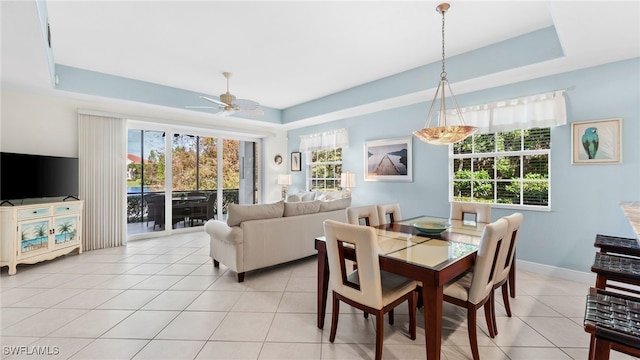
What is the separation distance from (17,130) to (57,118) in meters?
0.48

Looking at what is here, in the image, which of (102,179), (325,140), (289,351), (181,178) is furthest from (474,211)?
(102,179)

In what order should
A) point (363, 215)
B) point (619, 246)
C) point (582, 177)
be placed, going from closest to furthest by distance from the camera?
1. point (619, 246)
2. point (363, 215)
3. point (582, 177)

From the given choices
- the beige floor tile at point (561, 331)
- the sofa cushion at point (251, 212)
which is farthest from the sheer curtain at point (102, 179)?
the beige floor tile at point (561, 331)

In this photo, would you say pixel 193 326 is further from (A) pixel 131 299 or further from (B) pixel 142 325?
(A) pixel 131 299

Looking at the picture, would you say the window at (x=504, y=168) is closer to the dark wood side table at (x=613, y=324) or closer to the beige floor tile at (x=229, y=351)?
the dark wood side table at (x=613, y=324)

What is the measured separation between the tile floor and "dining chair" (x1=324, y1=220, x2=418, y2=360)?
34 cm

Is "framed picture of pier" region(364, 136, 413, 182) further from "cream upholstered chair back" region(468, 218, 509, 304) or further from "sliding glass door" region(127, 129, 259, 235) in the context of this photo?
"sliding glass door" region(127, 129, 259, 235)

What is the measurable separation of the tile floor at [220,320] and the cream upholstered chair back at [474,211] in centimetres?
83

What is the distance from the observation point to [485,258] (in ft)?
5.66

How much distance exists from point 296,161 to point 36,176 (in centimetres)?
457

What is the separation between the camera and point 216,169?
20.2 ft

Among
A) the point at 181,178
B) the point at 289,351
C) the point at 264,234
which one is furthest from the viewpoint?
the point at 181,178

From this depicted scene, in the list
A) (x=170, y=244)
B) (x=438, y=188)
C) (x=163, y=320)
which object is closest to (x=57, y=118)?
(x=170, y=244)

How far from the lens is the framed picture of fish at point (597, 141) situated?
2861 mm
